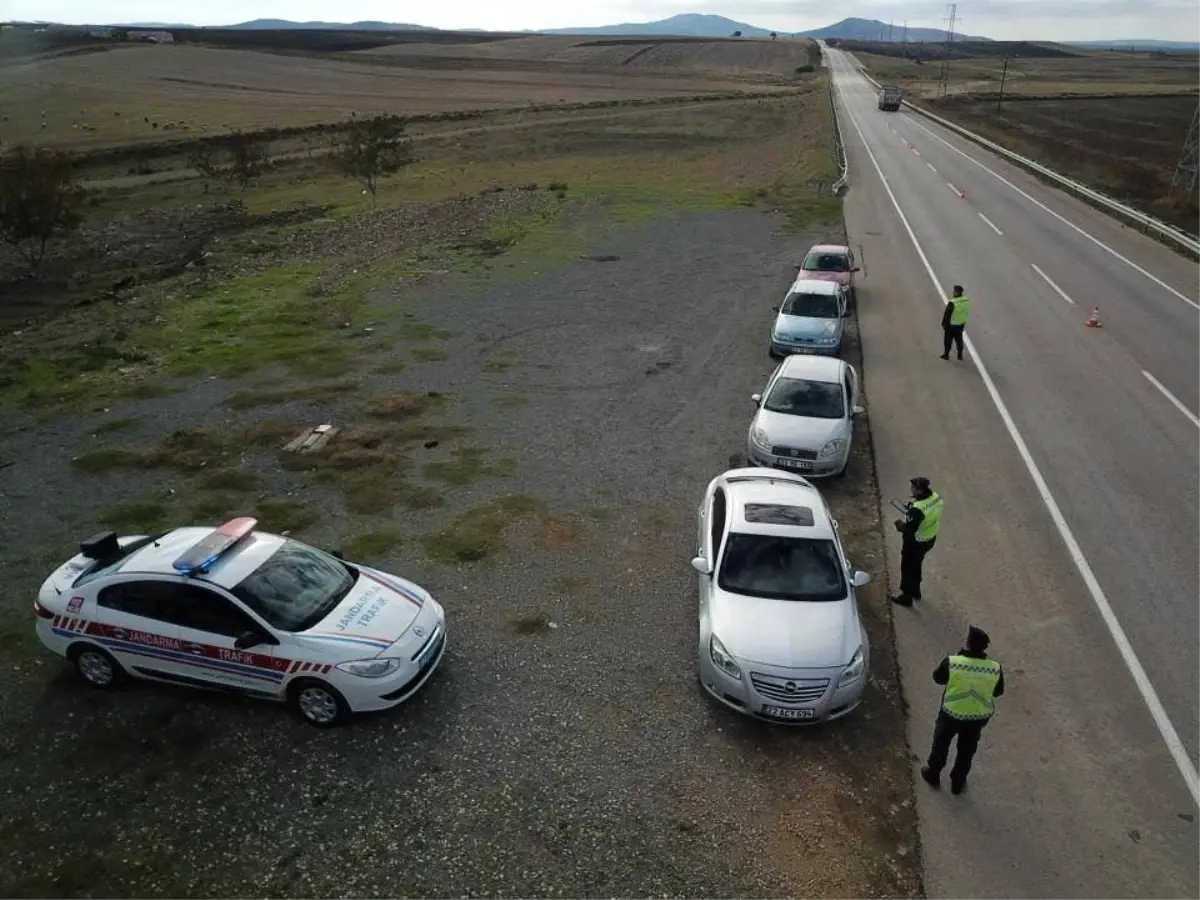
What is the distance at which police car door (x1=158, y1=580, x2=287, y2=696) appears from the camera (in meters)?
8.33

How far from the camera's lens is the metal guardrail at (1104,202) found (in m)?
28.1

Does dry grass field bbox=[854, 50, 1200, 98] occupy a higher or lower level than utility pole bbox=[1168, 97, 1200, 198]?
higher

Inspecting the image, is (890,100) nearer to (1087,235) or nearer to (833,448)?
(1087,235)

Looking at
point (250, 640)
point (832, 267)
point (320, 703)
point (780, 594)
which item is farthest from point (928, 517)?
point (832, 267)

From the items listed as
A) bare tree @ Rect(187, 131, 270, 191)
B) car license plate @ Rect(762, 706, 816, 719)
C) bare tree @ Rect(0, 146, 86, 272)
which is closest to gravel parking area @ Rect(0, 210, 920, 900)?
car license plate @ Rect(762, 706, 816, 719)

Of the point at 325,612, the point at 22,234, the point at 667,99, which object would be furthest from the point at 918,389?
the point at 667,99

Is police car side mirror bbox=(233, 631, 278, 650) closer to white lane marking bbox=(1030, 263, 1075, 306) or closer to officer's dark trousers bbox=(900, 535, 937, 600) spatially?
officer's dark trousers bbox=(900, 535, 937, 600)

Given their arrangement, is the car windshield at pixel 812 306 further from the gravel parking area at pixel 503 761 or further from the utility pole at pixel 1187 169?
the utility pole at pixel 1187 169

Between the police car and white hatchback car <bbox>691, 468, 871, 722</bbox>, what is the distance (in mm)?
3023

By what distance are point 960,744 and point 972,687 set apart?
61cm

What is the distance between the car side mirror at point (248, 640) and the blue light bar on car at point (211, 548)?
0.87m

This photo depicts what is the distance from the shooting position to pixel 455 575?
36.0 feet

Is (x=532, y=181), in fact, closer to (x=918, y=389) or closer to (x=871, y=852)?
(x=918, y=389)

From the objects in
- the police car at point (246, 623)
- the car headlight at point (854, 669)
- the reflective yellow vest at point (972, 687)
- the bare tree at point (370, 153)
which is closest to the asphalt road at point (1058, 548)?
the car headlight at point (854, 669)
